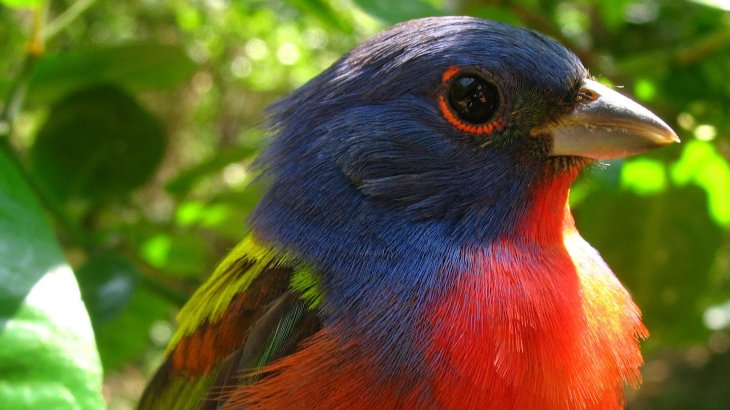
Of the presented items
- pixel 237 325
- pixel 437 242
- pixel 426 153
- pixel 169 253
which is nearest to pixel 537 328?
pixel 437 242

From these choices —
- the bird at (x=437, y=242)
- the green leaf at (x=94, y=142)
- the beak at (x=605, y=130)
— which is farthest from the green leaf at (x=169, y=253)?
the beak at (x=605, y=130)

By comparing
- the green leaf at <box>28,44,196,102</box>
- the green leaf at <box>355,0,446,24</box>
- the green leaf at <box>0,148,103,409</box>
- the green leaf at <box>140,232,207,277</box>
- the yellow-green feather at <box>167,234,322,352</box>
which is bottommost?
the green leaf at <box>0,148,103,409</box>

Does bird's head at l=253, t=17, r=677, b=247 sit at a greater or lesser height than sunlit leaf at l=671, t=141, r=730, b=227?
lesser

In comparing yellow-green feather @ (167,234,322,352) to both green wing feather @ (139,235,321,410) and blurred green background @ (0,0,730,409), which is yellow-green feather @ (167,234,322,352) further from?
blurred green background @ (0,0,730,409)

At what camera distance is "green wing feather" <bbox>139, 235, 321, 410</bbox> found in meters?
1.45

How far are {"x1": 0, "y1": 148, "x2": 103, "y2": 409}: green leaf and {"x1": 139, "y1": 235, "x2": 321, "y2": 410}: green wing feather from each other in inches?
15.4

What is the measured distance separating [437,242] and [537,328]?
0.27 meters

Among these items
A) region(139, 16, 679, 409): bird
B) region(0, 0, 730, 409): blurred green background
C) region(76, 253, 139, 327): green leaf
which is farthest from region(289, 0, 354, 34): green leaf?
region(76, 253, 139, 327): green leaf

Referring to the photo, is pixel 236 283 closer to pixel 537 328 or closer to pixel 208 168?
pixel 537 328

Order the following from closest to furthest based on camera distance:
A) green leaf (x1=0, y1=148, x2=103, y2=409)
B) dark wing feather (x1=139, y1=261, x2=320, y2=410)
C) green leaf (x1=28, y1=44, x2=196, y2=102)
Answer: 1. green leaf (x1=0, y1=148, x2=103, y2=409)
2. dark wing feather (x1=139, y1=261, x2=320, y2=410)
3. green leaf (x1=28, y1=44, x2=196, y2=102)

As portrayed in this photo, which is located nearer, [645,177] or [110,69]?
[110,69]

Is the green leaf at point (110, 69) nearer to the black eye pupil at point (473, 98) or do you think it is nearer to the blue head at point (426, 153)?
the blue head at point (426, 153)

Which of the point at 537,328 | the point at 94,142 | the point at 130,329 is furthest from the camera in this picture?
the point at 130,329

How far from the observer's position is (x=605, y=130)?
5.03ft
